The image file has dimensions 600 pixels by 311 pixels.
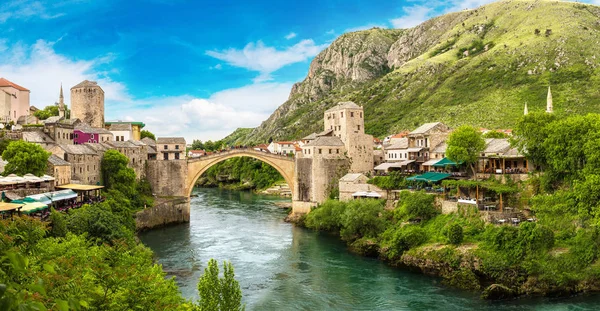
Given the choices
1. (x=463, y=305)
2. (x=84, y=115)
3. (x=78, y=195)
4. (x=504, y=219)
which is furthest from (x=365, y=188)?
(x=84, y=115)

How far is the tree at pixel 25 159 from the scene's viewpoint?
118 ft

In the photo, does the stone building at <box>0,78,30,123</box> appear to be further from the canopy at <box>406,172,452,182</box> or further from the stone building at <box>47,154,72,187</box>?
the canopy at <box>406,172,452,182</box>

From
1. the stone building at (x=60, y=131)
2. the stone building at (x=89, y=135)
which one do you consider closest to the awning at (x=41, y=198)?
the stone building at (x=60, y=131)

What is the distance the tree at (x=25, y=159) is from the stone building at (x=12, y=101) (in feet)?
83.3

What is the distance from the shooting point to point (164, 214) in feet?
164

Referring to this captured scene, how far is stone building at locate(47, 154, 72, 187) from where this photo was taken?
39.4 metres

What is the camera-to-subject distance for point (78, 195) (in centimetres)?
4009

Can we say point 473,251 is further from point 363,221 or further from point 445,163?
point 445,163

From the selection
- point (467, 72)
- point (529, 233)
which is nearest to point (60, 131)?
point (529, 233)

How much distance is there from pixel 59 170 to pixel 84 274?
27.0m

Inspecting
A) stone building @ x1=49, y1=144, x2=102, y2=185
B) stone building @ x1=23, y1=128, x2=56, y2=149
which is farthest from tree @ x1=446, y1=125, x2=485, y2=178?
stone building @ x1=23, y1=128, x2=56, y2=149

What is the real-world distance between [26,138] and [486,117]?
68.7 m

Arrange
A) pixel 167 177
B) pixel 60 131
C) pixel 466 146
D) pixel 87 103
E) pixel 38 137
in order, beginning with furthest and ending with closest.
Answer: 1. pixel 87 103
2. pixel 167 177
3. pixel 60 131
4. pixel 38 137
5. pixel 466 146

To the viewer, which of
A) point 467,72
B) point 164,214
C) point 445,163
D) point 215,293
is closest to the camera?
point 215,293
